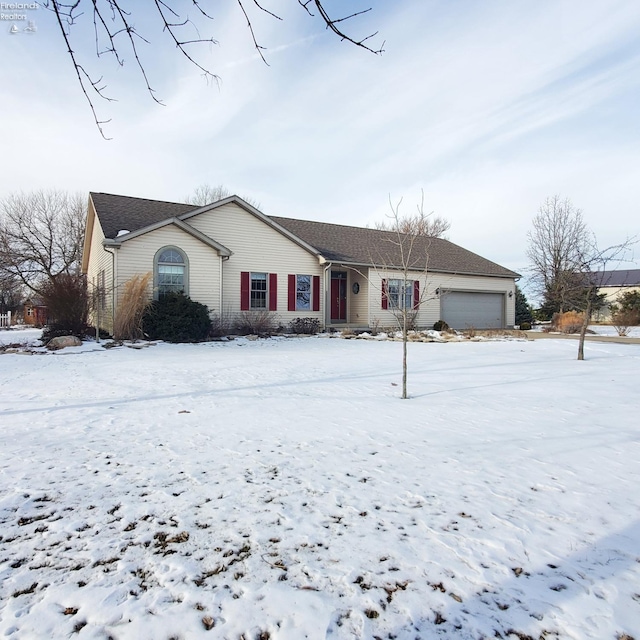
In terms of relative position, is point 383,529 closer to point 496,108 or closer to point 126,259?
point 496,108

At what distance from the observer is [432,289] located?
66.0ft

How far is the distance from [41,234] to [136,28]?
33121mm

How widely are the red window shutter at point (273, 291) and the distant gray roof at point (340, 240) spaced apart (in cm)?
246

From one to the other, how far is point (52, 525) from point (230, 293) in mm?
13489

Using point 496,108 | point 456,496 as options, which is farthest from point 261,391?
point 496,108

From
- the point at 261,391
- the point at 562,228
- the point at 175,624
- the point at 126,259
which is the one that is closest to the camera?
the point at 175,624

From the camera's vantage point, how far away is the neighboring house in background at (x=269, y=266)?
1391 cm

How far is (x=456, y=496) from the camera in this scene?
9.32 ft

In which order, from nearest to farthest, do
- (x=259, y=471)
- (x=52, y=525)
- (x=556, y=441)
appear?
(x=52, y=525) → (x=259, y=471) → (x=556, y=441)

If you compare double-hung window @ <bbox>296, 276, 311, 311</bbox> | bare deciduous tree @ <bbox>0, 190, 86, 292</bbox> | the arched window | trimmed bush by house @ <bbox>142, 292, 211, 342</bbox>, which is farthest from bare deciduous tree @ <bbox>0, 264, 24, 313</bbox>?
double-hung window @ <bbox>296, 276, 311, 311</bbox>

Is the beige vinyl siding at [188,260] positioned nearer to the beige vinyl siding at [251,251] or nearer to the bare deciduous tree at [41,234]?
the beige vinyl siding at [251,251]

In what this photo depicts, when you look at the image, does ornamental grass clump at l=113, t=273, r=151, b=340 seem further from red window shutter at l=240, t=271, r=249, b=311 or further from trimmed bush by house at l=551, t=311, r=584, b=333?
trimmed bush by house at l=551, t=311, r=584, b=333

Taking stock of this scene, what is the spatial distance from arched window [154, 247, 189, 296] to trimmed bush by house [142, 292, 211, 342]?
1.11m

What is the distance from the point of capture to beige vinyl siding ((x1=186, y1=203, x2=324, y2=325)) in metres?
15.6
